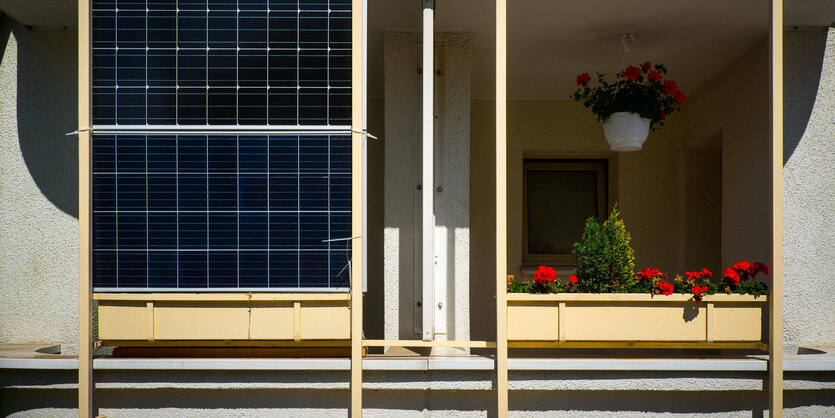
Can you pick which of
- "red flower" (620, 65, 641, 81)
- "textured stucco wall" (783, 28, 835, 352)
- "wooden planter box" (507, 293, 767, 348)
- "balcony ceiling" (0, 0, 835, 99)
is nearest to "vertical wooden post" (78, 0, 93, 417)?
"balcony ceiling" (0, 0, 835, 99)

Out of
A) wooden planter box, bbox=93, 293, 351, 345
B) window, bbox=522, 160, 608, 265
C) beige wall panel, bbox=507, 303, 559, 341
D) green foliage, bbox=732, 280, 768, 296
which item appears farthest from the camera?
window, bbox=522, 160, 608, 265

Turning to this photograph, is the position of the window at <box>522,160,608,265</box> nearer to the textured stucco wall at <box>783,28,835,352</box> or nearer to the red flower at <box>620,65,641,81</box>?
the red flower at <box>620,65,641,81</box>

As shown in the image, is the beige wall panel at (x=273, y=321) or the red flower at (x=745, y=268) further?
the red flower at (x=745, y=268)

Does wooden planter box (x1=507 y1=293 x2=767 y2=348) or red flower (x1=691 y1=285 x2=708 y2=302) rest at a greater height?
red flower (x1=691 y1=285 x2=708 y2=302)

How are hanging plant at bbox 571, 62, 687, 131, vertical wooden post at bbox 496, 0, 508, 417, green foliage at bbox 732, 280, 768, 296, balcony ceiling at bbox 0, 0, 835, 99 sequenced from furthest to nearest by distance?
hanging plant at bbox 571, 62, 687, 131
balcony ceiling at bbox 0, 0, 835, 99
green foliage at bbox 732, 280, 768, 296
vertical wooden post at bbox 496, 0, 508, 417

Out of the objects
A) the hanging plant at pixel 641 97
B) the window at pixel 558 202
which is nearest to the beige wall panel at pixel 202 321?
the hanging plant at pixel 641 97

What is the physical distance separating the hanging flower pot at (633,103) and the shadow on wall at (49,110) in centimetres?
394

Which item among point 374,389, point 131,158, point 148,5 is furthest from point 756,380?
point 148,5

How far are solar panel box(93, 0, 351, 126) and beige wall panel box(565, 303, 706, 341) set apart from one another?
2.00m

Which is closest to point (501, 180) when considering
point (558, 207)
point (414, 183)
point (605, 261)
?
point (605, 261)

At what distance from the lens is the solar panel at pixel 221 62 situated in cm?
460

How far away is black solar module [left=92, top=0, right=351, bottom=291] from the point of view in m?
4.61

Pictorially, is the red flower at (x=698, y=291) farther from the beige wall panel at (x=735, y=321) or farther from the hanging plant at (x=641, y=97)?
the hanging plant at (x=641, y=97)

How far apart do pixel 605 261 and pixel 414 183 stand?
1666 millimetres
